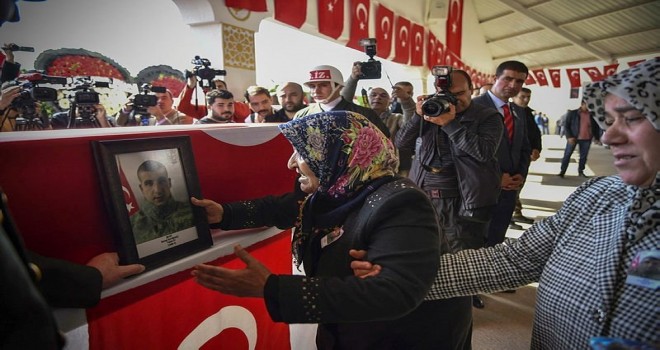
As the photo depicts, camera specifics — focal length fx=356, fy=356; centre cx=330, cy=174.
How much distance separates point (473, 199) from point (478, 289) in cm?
108

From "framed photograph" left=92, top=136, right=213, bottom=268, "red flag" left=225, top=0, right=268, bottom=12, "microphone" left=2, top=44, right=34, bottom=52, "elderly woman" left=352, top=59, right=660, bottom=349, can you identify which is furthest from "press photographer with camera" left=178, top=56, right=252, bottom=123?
"elderly woman" left=352, top=59, right=660, bottom=349

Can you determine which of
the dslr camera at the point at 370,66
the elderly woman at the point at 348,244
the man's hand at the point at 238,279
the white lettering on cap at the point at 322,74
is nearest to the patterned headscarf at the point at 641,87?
the elderly woman at the point at 348,244

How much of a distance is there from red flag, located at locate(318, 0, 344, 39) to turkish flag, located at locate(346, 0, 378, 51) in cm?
27

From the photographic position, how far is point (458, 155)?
2166mm

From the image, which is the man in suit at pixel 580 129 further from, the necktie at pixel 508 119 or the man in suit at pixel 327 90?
the man in suit at pixel 327 90

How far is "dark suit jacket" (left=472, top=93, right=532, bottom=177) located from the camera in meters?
2.76

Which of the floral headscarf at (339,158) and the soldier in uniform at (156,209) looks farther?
the floral headscarf at (339,158)

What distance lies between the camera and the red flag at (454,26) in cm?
976

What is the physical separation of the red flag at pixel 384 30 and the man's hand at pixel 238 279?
631 cm

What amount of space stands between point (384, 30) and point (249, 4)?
376 centimetres

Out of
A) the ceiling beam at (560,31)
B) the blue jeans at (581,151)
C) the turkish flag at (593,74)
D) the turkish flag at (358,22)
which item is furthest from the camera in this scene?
the turkish flag at (593,74)

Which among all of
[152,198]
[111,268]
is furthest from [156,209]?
[111,268]

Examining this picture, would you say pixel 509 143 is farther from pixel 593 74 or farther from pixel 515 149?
pixel 593 74

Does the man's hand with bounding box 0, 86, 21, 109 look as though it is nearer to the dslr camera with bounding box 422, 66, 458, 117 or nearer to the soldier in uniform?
the soldier in uniform
